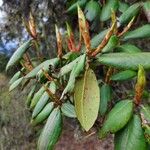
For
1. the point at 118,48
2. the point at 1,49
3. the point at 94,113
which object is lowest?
the point at 1,49

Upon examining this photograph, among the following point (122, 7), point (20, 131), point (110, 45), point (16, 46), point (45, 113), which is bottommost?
point (20, 131)

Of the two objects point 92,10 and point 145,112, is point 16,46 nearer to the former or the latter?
point 92,10

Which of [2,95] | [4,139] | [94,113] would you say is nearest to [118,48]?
[94,113]

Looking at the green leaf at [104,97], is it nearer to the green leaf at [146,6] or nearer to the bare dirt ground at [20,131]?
the green leaf at [146,6]

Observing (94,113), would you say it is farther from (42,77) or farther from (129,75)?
(42,77)

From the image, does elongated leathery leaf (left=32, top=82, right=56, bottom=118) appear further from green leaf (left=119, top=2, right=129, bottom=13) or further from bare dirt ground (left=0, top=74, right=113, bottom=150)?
bare dirt ground (left=0, top=74, right=113, bottom=150)

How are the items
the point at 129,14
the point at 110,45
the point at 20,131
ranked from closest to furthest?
the point at 110,45
the point at 129,14
the point at 20,131

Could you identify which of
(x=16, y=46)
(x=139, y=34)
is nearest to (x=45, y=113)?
(x=139, y=34)
